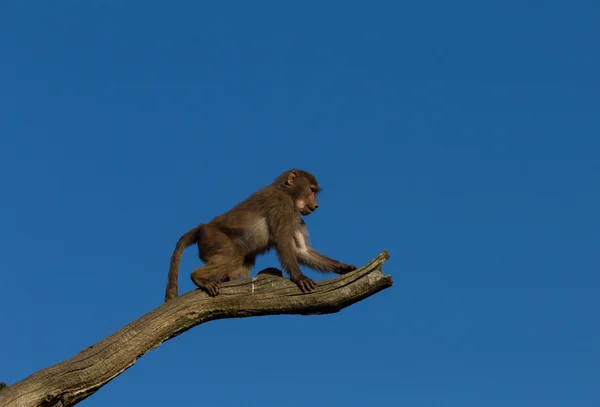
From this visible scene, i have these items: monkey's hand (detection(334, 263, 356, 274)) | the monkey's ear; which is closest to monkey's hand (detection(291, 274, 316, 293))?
monkey's hand (detection(334, 263, 356, 274))

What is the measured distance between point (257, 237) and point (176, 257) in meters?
1.19

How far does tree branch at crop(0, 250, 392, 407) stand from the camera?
8953mm

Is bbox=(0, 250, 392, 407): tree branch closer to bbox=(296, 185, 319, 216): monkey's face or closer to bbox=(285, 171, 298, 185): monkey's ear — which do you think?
bbox=(296, 185, 319, 216): monkey's face

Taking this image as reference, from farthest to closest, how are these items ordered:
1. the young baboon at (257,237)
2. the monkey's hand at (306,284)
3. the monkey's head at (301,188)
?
the monkey's head at (301,188)
the young baboon at (257,237)
the monkey's hand at (306,284)

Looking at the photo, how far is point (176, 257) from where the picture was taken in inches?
451

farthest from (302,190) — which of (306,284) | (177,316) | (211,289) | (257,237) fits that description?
(177,316)

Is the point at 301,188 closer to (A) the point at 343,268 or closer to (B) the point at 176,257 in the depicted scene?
(A) the point at 343,268

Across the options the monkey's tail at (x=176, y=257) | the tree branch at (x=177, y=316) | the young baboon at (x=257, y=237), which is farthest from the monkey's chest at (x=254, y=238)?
the tree branch at (x=177, y=316)

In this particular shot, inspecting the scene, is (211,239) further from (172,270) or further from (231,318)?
(231,318)

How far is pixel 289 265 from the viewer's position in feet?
35.4

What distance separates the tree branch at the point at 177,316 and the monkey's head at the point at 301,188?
2777 millimetres

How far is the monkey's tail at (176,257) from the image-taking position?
10938 millimetres

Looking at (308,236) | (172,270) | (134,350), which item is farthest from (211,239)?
(134,350)

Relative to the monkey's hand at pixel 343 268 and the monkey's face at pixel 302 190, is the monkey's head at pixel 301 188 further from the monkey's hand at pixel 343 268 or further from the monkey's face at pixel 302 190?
the monkey's hand at pixel 343 268
